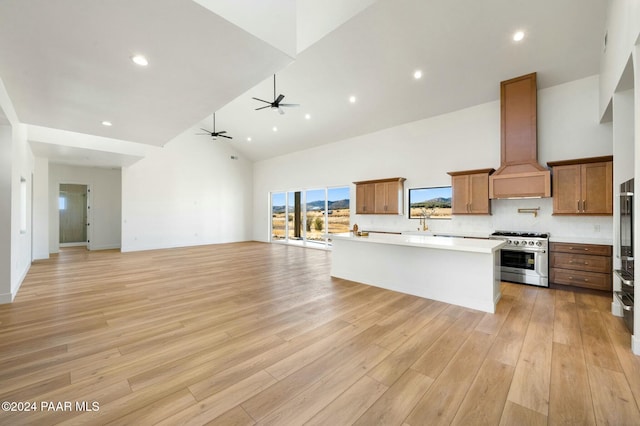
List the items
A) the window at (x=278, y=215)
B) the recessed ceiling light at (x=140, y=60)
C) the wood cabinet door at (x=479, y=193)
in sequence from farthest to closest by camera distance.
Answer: the window at (x=278, y=215)
the wood cabinet door at (x=479, y=193)
the recessed ceiling light at (x=140, y=60)

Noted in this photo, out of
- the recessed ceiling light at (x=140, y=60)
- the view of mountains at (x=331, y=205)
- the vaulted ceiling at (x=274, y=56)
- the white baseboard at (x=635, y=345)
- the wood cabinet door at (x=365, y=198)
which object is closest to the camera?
the vaulted ceiling at (x=274, y=56)

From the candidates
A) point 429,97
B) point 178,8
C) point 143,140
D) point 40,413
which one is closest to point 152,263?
point 143,140

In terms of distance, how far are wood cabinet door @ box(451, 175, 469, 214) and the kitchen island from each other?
5.73ft

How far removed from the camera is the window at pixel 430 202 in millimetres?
6180

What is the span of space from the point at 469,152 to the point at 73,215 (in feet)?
43.1

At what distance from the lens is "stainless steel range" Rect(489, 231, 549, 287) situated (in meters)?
4.42

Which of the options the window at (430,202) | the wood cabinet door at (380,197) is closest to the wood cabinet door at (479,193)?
the window at (430,202)

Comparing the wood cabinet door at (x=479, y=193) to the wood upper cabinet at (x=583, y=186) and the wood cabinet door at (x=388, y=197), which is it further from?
the wood cabinet door at (x=388, y=197)

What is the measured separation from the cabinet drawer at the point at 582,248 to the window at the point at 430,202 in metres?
2.05

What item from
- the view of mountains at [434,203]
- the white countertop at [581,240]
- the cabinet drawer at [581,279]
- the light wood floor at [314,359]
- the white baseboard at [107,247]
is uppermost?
the view of mountains at [434,203]

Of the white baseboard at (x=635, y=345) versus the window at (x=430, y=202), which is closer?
the white baseboard at (x=635, y=345)

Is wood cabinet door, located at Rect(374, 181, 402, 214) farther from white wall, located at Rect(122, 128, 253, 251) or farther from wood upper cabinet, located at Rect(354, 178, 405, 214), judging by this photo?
white wall, located at Rect(122, 128, 253, 251)

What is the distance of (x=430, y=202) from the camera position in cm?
642

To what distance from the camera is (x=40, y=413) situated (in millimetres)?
1648
